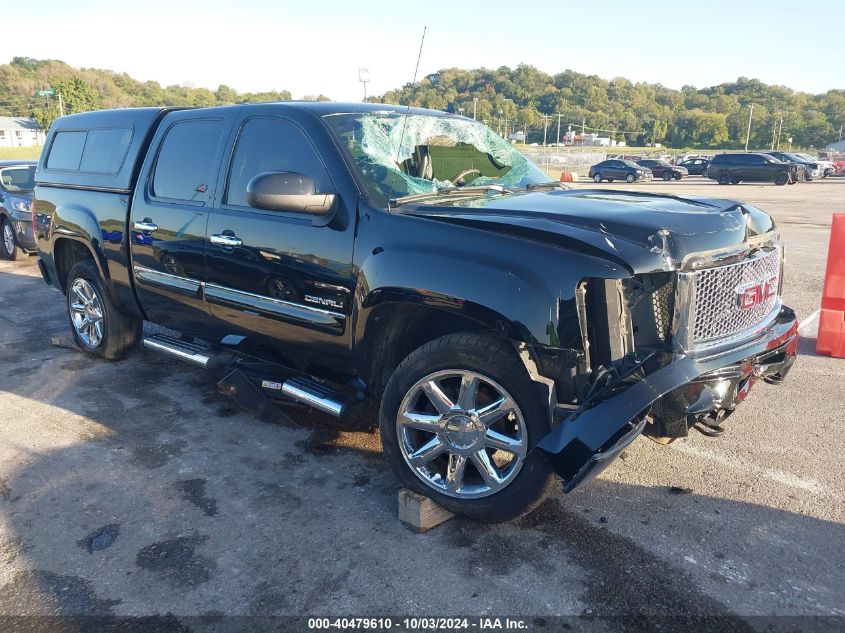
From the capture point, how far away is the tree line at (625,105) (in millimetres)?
101500

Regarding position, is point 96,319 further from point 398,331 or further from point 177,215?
point 398,331

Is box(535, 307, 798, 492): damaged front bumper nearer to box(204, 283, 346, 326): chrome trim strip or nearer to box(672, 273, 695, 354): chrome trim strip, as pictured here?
box(672, 273, 695, 354): chrome trim strip

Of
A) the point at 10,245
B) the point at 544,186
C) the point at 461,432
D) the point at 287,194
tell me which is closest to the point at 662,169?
the point at 10,245

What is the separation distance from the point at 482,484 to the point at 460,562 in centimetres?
41

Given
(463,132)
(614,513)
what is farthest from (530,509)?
(463,132)

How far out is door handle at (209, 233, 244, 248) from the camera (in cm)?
396

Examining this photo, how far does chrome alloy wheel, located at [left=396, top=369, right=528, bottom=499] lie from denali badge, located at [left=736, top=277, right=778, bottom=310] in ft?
3.87

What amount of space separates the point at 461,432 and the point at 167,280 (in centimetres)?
258

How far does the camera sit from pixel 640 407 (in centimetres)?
259

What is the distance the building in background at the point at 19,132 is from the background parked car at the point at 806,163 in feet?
339

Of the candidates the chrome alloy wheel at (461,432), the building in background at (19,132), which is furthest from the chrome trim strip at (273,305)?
the building in background at (19,132)

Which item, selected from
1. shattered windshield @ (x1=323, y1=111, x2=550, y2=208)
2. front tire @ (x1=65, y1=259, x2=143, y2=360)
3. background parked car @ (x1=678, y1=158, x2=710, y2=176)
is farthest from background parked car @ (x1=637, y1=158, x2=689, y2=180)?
front tire @ (x1=65, y1=259, x2=143, y2=360)

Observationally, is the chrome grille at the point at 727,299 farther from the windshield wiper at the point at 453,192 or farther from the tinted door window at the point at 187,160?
the tinted door window at the point at 187,160

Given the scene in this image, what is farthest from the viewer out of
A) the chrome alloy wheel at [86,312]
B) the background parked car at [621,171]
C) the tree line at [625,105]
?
the tree line at [625,105]
